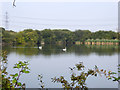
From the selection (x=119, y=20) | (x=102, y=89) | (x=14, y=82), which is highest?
(x=119, y=20)

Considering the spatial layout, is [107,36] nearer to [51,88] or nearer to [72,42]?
[72,42]

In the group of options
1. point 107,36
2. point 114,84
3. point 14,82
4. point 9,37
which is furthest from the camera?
point 107,36

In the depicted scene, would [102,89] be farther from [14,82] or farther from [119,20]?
[14,82]

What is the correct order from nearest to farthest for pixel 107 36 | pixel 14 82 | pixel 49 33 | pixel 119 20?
pixel 14 82
pixel 119 20
pixel 49 33
pixel 107 36

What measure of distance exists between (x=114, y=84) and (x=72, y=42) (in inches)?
1199

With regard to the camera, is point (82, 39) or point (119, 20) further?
point (82, 39)

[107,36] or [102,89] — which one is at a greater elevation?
[107,36]

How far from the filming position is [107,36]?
3316 centimetres

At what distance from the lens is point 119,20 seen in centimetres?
109

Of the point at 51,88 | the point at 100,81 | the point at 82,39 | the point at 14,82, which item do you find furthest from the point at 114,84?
the point at 82,39

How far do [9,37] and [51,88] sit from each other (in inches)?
715

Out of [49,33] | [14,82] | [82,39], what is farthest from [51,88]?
[82,39]

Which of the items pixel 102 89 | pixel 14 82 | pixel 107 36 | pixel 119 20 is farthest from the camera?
pixel 107 36

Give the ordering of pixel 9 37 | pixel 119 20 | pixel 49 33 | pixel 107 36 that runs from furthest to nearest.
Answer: pixel 107 36
pixel 49 33
pixel 9 37
pixel 119 20
